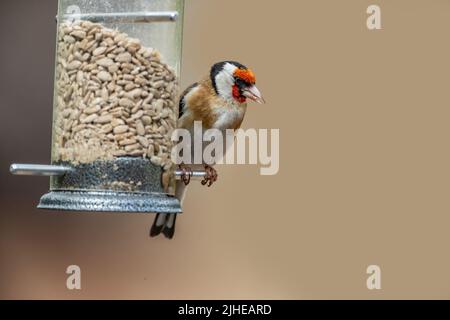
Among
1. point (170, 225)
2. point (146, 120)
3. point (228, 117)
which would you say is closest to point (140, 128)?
point (146, 120)

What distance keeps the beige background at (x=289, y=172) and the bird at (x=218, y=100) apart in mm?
1683

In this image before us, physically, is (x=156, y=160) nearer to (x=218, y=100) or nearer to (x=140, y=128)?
(x=140, y=128)

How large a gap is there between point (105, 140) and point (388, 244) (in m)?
3.61

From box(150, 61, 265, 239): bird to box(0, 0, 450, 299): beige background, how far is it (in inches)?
66.3

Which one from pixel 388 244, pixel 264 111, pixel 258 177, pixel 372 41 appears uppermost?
pixel 372 41

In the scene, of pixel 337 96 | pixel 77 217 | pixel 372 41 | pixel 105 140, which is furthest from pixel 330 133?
pixel 105 140

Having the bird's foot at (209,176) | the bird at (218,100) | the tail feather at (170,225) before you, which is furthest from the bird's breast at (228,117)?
the tail feather at (170,225)

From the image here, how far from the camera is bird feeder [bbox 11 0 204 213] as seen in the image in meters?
4.43

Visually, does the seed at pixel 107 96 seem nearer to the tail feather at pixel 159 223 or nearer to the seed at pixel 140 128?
the seed at pixel 140 128

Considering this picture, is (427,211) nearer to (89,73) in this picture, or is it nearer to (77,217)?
(77,217)

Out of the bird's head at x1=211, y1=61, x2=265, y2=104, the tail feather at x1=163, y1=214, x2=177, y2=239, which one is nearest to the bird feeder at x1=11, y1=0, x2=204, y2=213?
the bird's head at x1=211, y1=61, x2=265, y2=104

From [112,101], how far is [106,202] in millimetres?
463

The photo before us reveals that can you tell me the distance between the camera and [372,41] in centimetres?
778

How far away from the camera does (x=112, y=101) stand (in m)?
4.45
